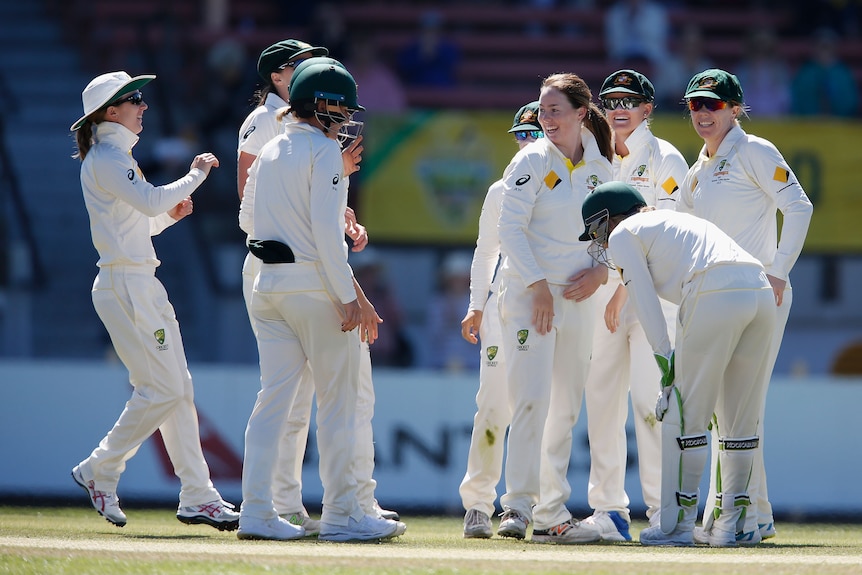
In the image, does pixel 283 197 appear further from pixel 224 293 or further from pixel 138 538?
pixel 224 293

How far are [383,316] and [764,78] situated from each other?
18.0 feet

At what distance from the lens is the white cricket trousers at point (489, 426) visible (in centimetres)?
748

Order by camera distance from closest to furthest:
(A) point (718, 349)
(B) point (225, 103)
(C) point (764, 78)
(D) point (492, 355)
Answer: (A) point (718, 349) → (D) point (492, 355) → (B) point (225, 103) → (C) point (764, 78)

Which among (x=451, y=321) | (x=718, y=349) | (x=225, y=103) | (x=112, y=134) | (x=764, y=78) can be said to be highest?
(x=764, y=78)

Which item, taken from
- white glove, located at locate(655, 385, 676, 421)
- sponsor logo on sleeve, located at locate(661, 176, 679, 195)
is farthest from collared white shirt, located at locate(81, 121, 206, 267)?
white glove, located at locate(655, 385, 676, 421)

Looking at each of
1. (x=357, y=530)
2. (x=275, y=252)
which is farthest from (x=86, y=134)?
(x=357, y=530)

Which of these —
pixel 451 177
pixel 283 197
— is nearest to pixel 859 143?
pixel 451 177

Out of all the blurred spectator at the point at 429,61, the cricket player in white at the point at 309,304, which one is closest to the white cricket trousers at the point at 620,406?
the cricket player in white at the point at 309,304

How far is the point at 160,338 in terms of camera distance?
24.0ft

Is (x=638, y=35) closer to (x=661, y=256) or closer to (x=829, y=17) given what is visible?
(x=829, y=17)

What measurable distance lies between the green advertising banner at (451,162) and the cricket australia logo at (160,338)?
678 cm

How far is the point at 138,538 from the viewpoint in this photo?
6945 mm

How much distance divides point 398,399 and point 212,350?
3133mm

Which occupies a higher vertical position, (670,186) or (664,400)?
(670,186)
